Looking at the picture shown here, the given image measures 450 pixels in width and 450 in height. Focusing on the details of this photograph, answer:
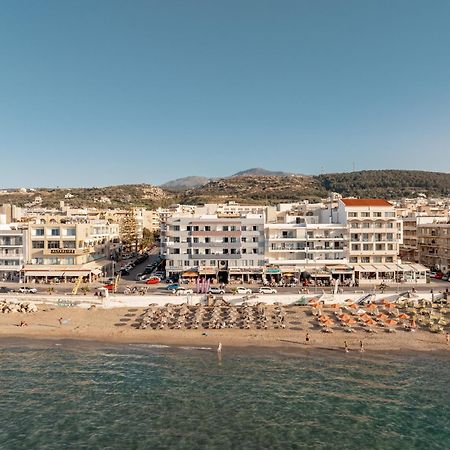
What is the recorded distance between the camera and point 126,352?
51094 millimetres

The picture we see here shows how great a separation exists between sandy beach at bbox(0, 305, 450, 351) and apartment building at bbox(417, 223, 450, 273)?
43.3 m

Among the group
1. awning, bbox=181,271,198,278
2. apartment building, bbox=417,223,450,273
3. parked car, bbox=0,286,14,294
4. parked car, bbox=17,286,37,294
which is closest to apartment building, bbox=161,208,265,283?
awning, bbox=181,271,198,278

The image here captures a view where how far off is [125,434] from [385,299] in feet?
155

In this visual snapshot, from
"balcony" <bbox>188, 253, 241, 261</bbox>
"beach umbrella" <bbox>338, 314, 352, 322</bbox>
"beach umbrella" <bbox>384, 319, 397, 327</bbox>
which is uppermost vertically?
"balcony" <bbox>188, 253, 241, 261</bbox>

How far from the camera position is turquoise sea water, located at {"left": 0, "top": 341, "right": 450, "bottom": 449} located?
3259 centimetres

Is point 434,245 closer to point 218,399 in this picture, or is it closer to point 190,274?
point 190,274

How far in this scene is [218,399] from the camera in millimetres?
38906

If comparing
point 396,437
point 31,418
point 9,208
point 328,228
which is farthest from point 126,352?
point 9,208

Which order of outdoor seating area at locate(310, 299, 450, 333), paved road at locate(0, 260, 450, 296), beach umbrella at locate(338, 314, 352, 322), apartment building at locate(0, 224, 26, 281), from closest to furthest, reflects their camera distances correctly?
outdoor seating area at locate(310, 299, 450, 333), beach umbrella at locate(338, 314, 352, 322), paved road at locate(0, 260, 450, 296), apartment building at locate(0, 224, 26, 281)

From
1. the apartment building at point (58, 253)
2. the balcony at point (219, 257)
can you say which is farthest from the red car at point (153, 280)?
the apartment building at point (58, 253)

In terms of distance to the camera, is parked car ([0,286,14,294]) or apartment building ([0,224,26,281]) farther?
apartment building ([0,224,26,281])

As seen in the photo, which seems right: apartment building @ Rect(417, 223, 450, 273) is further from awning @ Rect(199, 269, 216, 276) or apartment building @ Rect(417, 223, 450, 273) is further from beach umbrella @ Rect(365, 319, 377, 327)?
awning @ Rect(199, 269, 216, 276)

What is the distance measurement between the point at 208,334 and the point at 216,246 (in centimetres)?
2847

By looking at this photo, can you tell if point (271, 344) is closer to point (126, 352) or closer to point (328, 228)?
point (126, 352)
